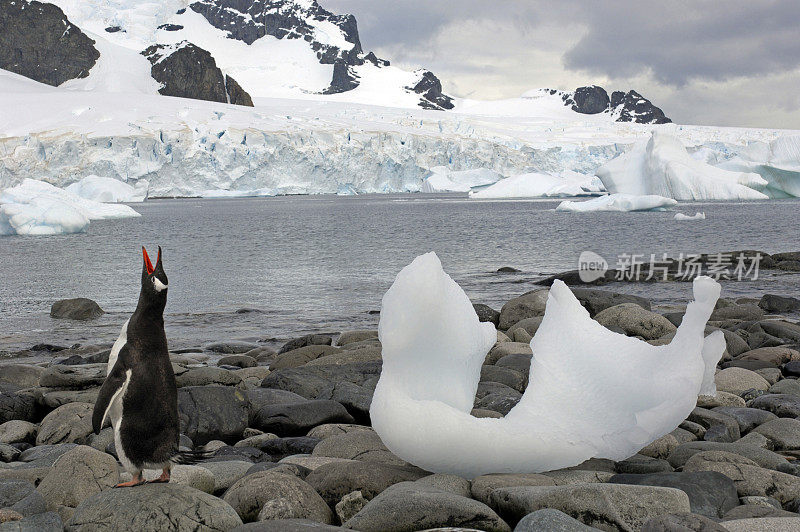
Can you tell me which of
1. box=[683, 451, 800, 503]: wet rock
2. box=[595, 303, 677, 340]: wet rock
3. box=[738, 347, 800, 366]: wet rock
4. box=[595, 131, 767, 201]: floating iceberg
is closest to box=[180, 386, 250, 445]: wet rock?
box=[683, 451, 800, 503]: wet rock

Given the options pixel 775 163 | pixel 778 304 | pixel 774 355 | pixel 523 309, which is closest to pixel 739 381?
pixel 774 355

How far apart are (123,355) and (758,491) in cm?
290

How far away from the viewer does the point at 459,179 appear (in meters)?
58.4

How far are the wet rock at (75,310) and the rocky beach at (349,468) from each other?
5418 millimetres

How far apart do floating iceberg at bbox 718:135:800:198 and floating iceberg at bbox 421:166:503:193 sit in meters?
19.9

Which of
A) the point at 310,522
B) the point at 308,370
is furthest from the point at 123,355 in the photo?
the point at 308,370

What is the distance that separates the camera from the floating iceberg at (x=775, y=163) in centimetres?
3762

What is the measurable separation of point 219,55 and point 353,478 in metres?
158

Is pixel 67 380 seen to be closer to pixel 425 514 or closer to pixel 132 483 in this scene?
pixel 132 483

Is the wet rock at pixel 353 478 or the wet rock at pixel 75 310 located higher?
the wet rock at pixel 353 478

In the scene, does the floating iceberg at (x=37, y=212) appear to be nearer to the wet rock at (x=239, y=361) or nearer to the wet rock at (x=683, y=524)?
the wet rock at (x=239, y=361)

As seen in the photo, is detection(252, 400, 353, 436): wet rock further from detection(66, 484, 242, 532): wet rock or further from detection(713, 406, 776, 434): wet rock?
detection(713, 406, 776, 434): wet rock

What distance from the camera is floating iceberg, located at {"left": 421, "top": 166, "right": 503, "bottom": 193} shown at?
190 ft

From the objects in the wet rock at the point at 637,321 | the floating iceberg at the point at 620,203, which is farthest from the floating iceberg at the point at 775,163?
the wet rock at the point at 637,321
